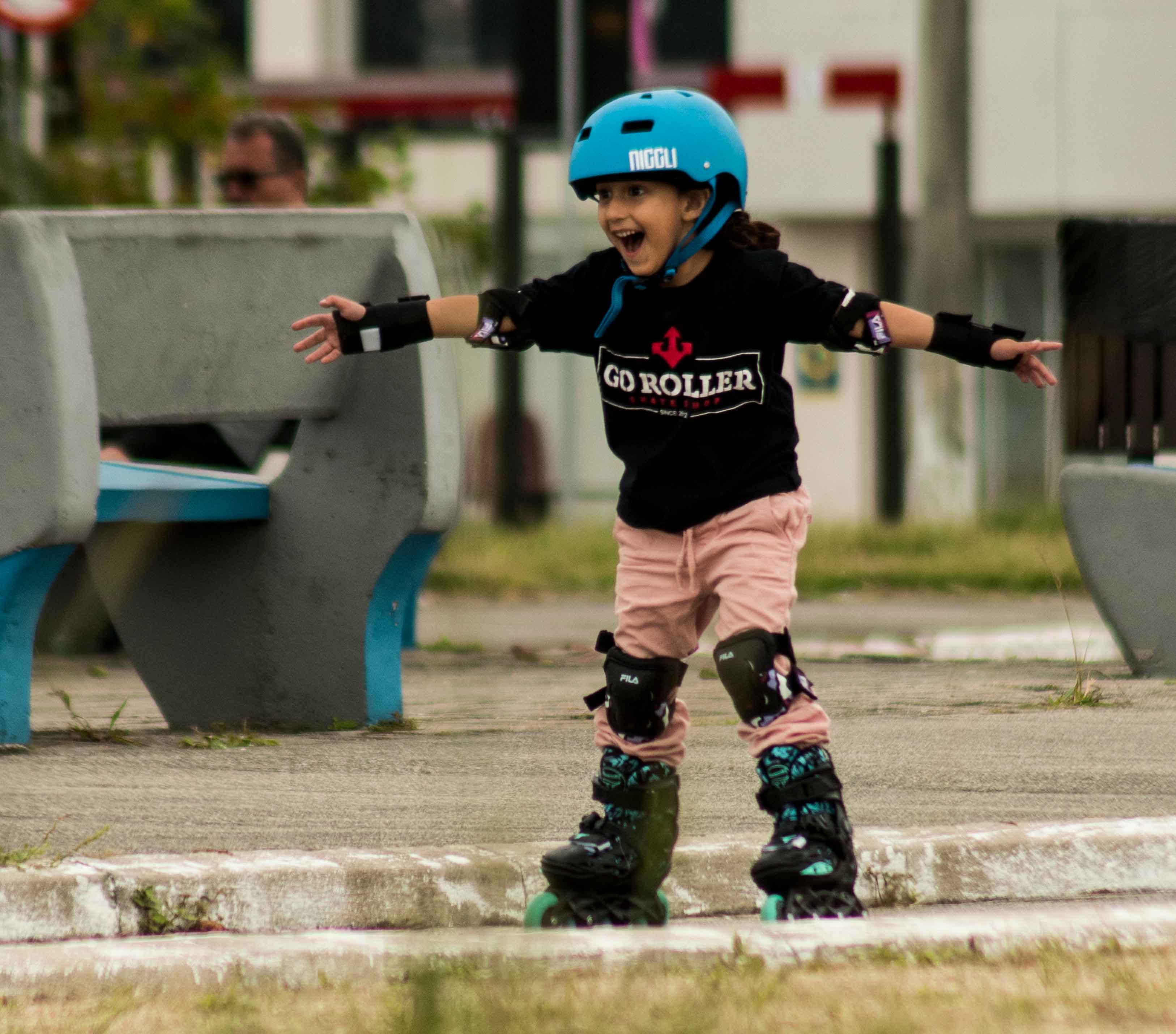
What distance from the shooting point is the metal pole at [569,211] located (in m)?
14.7

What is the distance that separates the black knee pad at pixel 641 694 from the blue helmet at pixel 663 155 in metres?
0.61

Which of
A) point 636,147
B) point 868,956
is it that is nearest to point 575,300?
point 636,147

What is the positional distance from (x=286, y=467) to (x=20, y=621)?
3.04 ft

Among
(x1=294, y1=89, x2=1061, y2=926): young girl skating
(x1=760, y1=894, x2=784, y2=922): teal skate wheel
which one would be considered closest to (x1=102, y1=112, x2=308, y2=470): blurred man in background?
(x1=294, y1=89, x2=1061, y2=926): young girl skating

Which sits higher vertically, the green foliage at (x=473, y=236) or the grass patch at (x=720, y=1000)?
the green foliage at (x=473, y=236)

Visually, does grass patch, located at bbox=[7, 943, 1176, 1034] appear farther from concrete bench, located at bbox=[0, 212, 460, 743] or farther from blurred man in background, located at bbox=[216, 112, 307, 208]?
blurred man in background, located at bbox=[216, 112, 307, 208]

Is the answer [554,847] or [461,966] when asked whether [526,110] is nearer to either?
[554,847]

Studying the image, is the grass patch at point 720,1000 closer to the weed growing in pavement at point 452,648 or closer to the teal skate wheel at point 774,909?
the teal skate wheel at point 774,909

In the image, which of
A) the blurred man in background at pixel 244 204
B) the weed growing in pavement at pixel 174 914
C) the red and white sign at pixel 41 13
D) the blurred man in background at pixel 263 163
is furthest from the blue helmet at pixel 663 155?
the red and white sign at pixel 41 13

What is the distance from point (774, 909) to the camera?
349 cm

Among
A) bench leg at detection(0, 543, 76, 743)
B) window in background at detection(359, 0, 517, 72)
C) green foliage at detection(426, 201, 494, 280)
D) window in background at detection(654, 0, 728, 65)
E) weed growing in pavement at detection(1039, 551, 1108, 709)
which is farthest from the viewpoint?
window in background at detection(359, 0, 517, 72)

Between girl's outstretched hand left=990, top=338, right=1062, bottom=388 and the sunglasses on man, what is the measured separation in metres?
4.35

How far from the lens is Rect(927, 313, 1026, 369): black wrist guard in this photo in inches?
156

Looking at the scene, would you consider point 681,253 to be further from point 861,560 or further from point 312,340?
point 861,560
